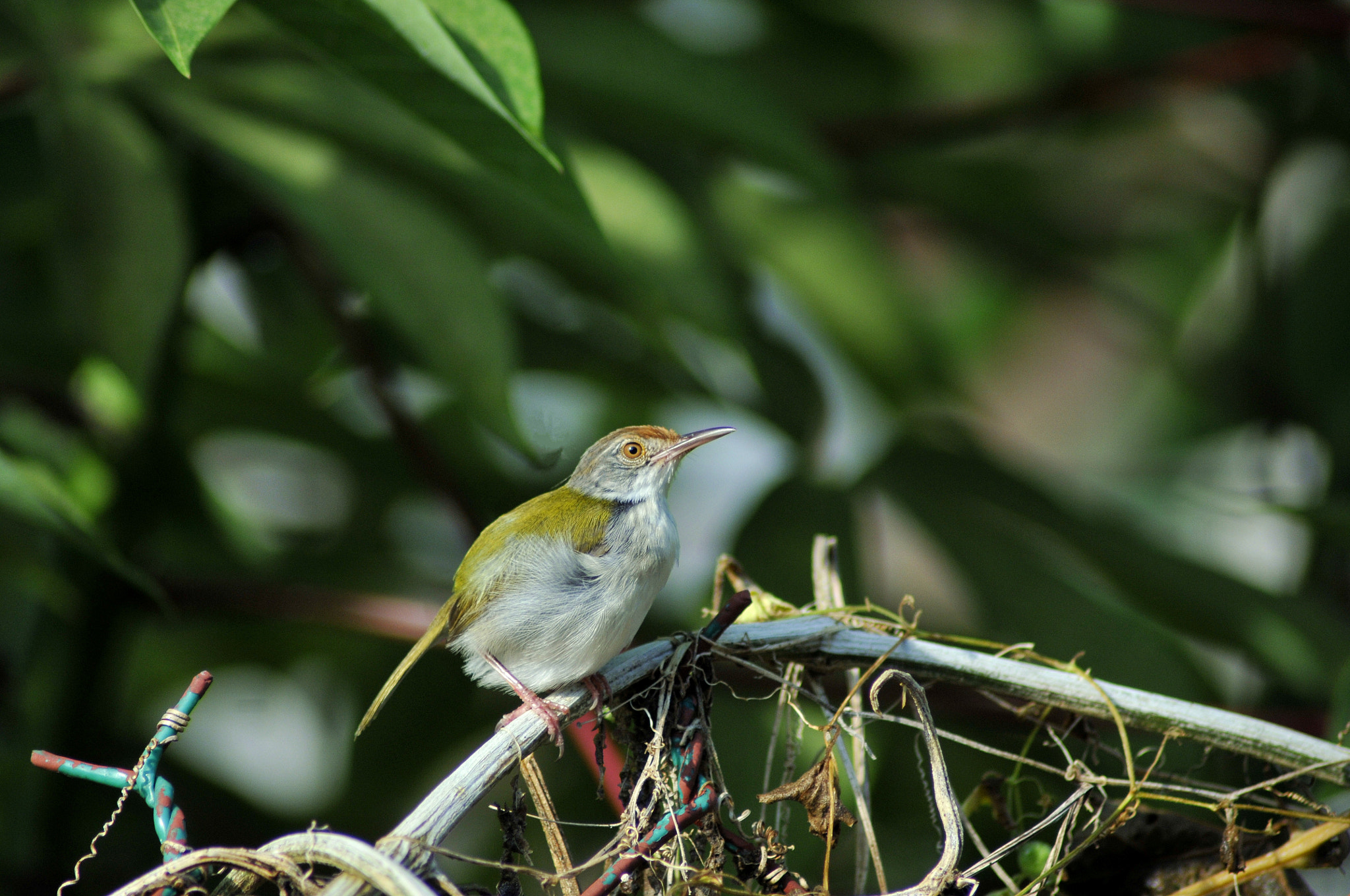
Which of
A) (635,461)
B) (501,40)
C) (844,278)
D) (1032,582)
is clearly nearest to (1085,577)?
(1032,582)

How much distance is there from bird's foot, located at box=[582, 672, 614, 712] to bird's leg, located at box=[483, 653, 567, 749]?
1.4 inches

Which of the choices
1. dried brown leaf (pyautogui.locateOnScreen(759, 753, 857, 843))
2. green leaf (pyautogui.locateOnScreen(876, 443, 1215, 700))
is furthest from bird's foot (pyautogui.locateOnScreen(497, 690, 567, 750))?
green leaf (pyautogui.locateOnScreen(876, 443, 1215, 700))

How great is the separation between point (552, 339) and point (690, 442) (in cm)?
80

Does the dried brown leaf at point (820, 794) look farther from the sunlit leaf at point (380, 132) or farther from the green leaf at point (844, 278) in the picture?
the green leaf at point (844, 278)

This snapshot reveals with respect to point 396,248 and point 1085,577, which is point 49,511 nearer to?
point 396,248

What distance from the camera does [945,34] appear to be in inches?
153

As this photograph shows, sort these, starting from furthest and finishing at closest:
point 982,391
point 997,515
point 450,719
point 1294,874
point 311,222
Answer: point 982,391 < point 450,719 < point 997,515 < point 311,222 < point 1294,874

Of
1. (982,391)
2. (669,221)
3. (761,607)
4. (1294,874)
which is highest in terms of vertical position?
(669,221)

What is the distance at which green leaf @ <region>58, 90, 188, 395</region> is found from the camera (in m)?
1.67

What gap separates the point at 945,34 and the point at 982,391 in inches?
60.5

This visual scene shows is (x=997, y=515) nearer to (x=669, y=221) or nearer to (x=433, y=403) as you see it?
(x=669, y=221)

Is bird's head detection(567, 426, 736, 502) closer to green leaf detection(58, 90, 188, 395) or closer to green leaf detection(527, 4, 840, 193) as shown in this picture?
green leaf detection(527, 4, 840, 193)

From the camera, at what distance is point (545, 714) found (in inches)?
42.6

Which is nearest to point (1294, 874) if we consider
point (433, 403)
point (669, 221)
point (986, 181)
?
point (669, 221)
